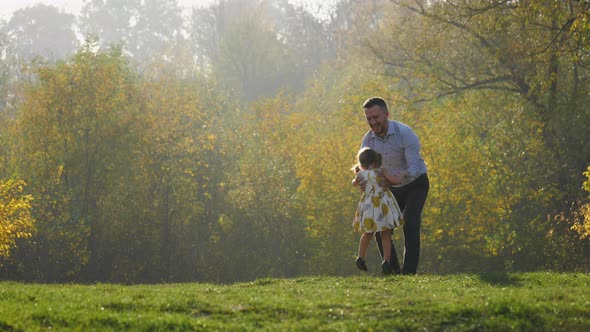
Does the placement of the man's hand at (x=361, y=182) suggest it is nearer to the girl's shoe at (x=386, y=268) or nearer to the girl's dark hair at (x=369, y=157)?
the girl's dark hair at (x=369, y=157)

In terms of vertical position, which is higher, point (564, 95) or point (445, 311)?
point (564, 95)

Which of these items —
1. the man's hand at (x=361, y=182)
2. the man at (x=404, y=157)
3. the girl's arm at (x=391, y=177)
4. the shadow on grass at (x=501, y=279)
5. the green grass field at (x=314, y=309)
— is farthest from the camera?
the man's hand at (x=361, y=182)

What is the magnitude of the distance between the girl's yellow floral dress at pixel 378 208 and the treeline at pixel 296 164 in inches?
471

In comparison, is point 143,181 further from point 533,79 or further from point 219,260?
point 533,79

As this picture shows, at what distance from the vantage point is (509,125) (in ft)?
90.8

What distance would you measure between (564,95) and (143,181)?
17667 mm

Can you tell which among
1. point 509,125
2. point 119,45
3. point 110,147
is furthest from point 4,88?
point 509,125

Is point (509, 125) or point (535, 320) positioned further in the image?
point (509, 125)

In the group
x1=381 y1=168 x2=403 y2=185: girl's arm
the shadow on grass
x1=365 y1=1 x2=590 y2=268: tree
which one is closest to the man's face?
x1=381 y1=168 x2=403 y2=185: girl's arm

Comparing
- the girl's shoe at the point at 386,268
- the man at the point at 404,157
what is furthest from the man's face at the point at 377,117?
the girl's shoe at the point at 386,268

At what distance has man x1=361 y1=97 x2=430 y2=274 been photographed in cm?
1119

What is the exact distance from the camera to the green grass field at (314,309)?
25.6ft

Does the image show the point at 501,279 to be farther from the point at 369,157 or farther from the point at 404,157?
the point at 369,157

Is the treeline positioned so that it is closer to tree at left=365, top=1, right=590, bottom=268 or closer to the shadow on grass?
tree at left=365, top=1, right=590, bottom=268
